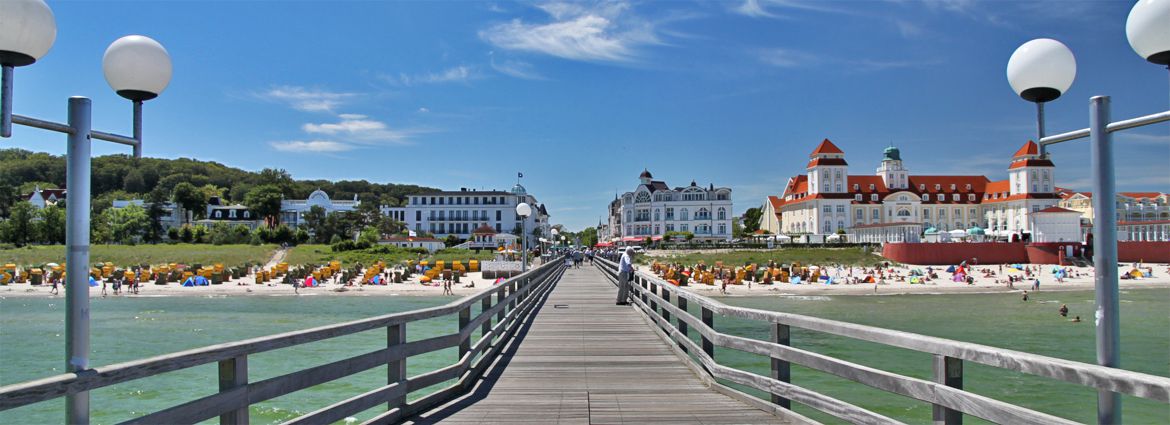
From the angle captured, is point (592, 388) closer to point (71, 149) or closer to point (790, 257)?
point (71, 149)

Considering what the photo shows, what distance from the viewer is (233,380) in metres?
3.42

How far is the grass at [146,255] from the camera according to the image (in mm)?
60828

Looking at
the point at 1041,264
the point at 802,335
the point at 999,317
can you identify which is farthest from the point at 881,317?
the point at 1041,264

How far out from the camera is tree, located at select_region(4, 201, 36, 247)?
76.0 meters

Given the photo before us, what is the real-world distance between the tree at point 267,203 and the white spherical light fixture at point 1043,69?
112281mm

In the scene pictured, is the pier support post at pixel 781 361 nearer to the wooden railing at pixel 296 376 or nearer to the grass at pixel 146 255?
the wooden railing at pixel 296 376

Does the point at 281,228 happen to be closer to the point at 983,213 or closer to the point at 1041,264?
the point at 1041,264

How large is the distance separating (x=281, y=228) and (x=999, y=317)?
76535mm

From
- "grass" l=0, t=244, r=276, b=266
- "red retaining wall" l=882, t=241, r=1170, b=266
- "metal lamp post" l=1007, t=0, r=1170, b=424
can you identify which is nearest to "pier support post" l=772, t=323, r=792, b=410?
"metal lamp post" l=1007, t=0, r=1170, b=424

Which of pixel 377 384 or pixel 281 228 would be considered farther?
pixel 281 228

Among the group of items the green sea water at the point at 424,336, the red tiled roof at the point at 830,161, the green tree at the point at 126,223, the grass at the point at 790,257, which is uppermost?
the red tiled roof at the point at 830,161

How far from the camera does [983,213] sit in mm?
94625

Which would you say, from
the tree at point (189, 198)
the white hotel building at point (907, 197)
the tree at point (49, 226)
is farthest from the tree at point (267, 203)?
the white hotel building at point (907, 197)

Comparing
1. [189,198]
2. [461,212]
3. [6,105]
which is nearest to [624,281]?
[6,105]
